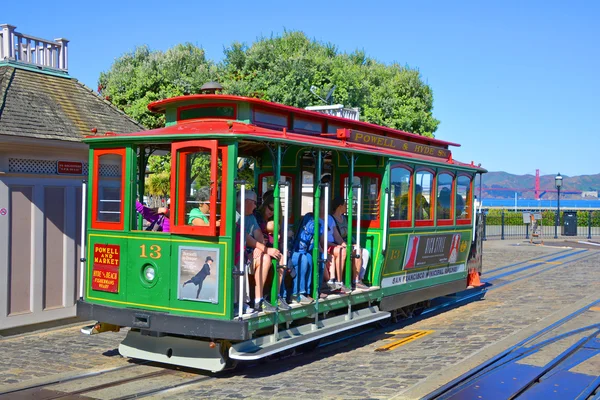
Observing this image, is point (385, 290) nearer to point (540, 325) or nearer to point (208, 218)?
point (540, 325)

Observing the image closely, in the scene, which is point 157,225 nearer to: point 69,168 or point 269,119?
point 269,119

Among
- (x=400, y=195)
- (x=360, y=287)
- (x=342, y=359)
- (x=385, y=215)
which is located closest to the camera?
(x=342, y=359)

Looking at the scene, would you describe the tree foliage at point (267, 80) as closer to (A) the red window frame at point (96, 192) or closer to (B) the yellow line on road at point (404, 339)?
(B) the yellow line on road at point (404, 339)

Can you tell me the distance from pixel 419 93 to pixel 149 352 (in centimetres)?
2819

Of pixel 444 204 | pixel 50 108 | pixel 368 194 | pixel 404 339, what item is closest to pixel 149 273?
pixel 368 194

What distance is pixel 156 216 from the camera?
8.35 meters

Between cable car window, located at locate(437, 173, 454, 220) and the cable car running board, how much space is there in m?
2.55

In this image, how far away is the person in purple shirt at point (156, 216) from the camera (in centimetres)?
817

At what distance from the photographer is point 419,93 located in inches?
1344

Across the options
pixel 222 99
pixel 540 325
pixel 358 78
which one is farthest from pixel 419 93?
pixel 222 99

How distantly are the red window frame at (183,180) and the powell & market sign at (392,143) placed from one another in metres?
2.19

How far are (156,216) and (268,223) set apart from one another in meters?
1.37

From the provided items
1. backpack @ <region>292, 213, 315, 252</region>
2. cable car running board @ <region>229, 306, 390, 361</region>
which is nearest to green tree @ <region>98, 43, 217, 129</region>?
cable car running board @ <region>229, 306, 390, 361</region>

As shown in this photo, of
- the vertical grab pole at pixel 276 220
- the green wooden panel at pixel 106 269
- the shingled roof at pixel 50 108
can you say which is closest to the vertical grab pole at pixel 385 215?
the vertical grab pole at pixel 276 220
